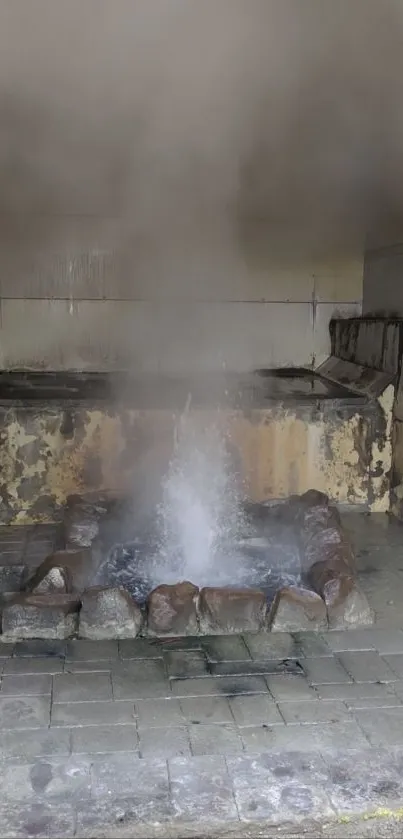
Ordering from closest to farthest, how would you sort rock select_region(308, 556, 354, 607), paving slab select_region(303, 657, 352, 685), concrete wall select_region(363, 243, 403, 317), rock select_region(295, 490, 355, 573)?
paving slab select_region(303, 657, 352, 685), rock select_region(308, 556, 354, 607), rock select_region(295, 490, 355, 573), concrete wall select_region(363, 243, 403, 317)

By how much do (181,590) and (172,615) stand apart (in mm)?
123

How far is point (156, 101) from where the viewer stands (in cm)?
267

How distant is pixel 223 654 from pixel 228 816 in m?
0.98

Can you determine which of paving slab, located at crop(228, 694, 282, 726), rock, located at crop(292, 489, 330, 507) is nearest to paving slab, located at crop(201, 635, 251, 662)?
paving slab, located at crop(228, 694, 282, 726)

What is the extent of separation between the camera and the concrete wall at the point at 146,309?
6453 millimetres

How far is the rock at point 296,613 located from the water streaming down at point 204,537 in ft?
1.12

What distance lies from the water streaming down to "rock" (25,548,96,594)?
6.4 inches

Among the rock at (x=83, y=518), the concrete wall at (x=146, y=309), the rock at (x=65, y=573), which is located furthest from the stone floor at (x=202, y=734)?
the concrete wall at (x=146, y=309)

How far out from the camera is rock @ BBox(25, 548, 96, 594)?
3400 mm

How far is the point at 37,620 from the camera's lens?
3.18 metres

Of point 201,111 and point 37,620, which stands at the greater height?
point 201,111

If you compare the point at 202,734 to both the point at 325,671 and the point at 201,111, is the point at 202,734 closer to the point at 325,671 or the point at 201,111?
the point at 325,671

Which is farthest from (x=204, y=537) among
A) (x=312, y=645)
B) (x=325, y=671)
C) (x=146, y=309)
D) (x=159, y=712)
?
(x=146, y=309)

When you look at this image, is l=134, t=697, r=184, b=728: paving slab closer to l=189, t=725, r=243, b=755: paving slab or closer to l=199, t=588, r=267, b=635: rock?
l=189, t=725, r=243, b=755: paving slab
